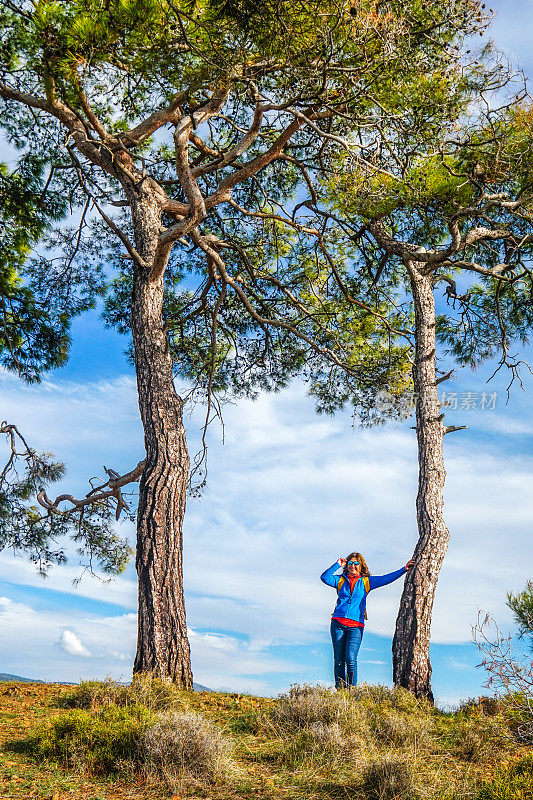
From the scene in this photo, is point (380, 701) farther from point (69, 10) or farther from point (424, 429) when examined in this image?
point (69, 10)

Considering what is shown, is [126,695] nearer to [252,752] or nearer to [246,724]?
[246,724]

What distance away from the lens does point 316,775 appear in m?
4.55

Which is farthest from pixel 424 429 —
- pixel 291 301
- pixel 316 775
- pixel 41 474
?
pixel 41 474

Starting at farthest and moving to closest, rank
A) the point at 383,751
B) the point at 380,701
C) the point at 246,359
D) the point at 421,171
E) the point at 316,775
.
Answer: the point at 246,359 → the point at 421,171 → the point at 380,701 → the point at 383,751 → the point at 316,775

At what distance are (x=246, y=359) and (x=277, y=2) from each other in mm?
6052

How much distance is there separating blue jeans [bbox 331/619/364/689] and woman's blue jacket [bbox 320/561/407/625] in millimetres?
136

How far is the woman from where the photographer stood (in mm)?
7387

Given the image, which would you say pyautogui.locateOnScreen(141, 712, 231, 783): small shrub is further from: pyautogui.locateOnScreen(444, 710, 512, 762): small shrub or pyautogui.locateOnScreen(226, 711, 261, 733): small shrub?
pyautogui.locateOnScreen(444, 710, 512, 762): small shrub

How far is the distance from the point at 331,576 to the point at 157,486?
232cm

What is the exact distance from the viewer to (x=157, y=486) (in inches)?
297

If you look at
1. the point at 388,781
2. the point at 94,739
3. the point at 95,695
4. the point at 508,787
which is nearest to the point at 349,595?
the point at 95,695

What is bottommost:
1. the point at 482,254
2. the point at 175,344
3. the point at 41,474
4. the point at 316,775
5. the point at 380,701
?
the point at 316,775

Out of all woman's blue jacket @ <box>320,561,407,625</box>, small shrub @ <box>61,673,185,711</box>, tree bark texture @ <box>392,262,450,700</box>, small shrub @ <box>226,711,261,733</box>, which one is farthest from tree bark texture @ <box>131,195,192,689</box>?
tree bark texture @ <box>392,262,450,700</box>

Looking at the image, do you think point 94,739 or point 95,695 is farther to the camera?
point 95,695
